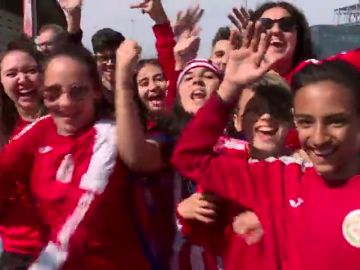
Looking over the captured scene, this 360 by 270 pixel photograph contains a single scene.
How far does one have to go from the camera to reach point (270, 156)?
3568 millimetres

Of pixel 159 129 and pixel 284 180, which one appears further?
pixel 159 129

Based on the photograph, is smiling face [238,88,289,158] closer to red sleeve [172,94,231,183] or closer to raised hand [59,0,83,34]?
red sleeve [172,94,231,183]

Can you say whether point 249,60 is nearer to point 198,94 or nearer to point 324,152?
point 324,152

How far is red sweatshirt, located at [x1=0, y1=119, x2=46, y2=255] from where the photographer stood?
13.6 feet

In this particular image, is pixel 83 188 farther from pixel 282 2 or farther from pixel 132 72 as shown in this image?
pixel 282 2

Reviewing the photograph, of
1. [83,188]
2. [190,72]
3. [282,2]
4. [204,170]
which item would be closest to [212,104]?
[204,170]

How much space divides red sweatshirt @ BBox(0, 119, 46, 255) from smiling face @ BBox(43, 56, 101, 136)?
70 cm

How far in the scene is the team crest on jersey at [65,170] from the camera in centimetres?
346

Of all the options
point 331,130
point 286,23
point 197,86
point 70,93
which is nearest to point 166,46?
point 286,23

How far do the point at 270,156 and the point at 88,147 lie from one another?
69cm

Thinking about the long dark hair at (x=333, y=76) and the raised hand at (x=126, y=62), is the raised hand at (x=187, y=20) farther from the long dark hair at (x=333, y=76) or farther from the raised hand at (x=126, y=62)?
the long dark hair at (x=333, y=76)

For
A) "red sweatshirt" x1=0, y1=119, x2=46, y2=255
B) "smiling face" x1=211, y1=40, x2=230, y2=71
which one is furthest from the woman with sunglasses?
"red sweatshirt" x1=0, y1=119, x2=46, y2=255

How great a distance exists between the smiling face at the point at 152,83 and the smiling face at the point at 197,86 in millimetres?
703

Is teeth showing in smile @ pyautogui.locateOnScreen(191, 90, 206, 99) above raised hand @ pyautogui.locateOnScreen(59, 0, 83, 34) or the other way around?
the other way around
